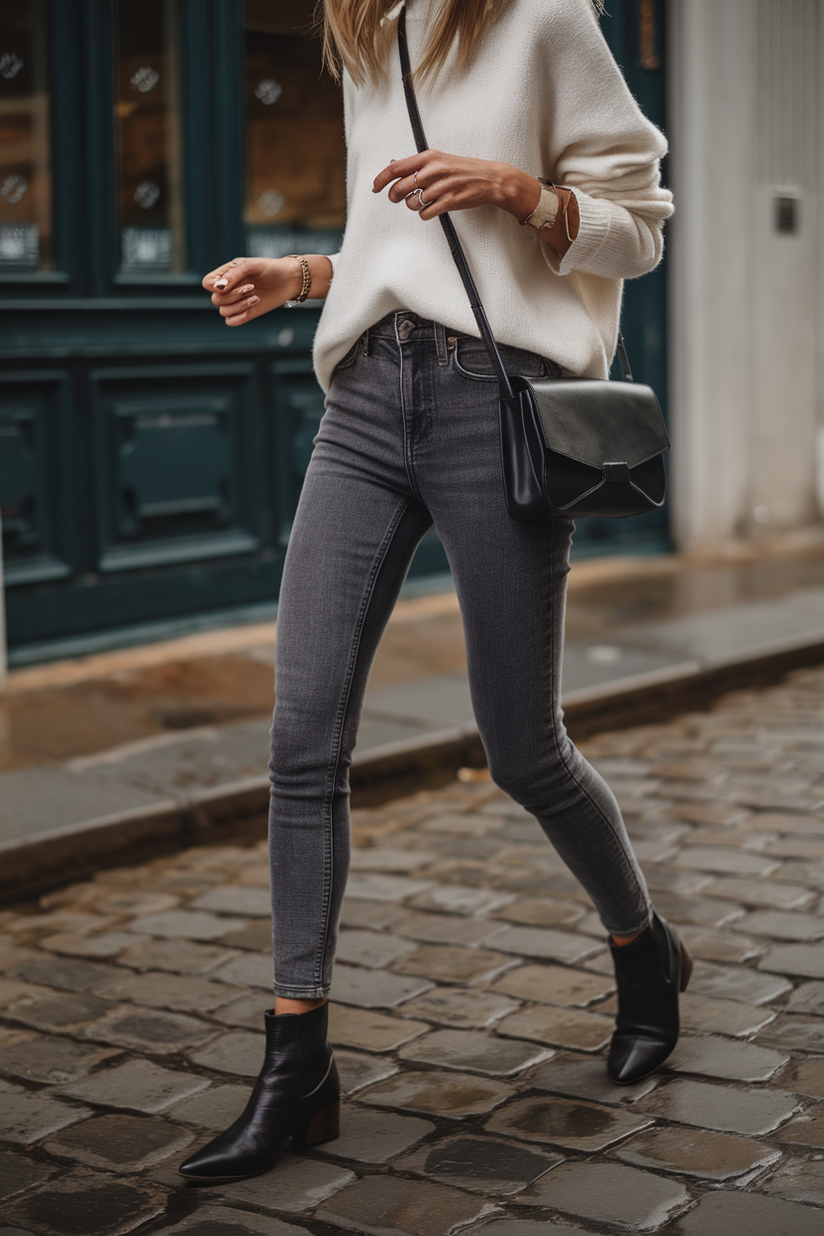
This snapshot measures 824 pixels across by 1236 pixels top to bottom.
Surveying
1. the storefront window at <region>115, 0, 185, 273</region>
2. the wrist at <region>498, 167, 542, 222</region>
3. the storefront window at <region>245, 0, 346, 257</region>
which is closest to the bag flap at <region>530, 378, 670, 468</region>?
the wrist at <region>498, 167, 542, 222</region>

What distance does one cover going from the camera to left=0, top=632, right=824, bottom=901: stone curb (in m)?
4.09

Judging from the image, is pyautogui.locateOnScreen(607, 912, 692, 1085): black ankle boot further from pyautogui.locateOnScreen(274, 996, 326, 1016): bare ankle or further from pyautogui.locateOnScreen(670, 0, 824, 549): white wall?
pyautogui.locateOnScreen(670, 0, 824, 549): white wall

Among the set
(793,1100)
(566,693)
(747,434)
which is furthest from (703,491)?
(793,1100)

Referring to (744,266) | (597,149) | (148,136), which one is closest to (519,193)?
(597,149)

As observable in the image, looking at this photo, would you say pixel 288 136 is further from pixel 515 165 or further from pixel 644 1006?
pixel 644 1006

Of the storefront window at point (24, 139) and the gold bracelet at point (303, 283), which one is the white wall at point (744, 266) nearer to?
the storefront window at point (24, 139)

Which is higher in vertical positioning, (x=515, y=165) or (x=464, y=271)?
(x=515, y=165)

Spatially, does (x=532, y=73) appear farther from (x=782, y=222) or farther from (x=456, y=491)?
(x=782, y=222)

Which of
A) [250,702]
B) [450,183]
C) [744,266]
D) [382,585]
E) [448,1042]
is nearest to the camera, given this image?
[450,183]

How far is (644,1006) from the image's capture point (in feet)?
9.25

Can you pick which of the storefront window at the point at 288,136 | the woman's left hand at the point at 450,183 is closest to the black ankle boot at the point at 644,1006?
the woman's left hand at the point at 450,183

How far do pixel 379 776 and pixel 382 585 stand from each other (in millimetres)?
2411

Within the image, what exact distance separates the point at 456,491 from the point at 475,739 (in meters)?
2.70

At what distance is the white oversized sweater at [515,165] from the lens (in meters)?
2.46
